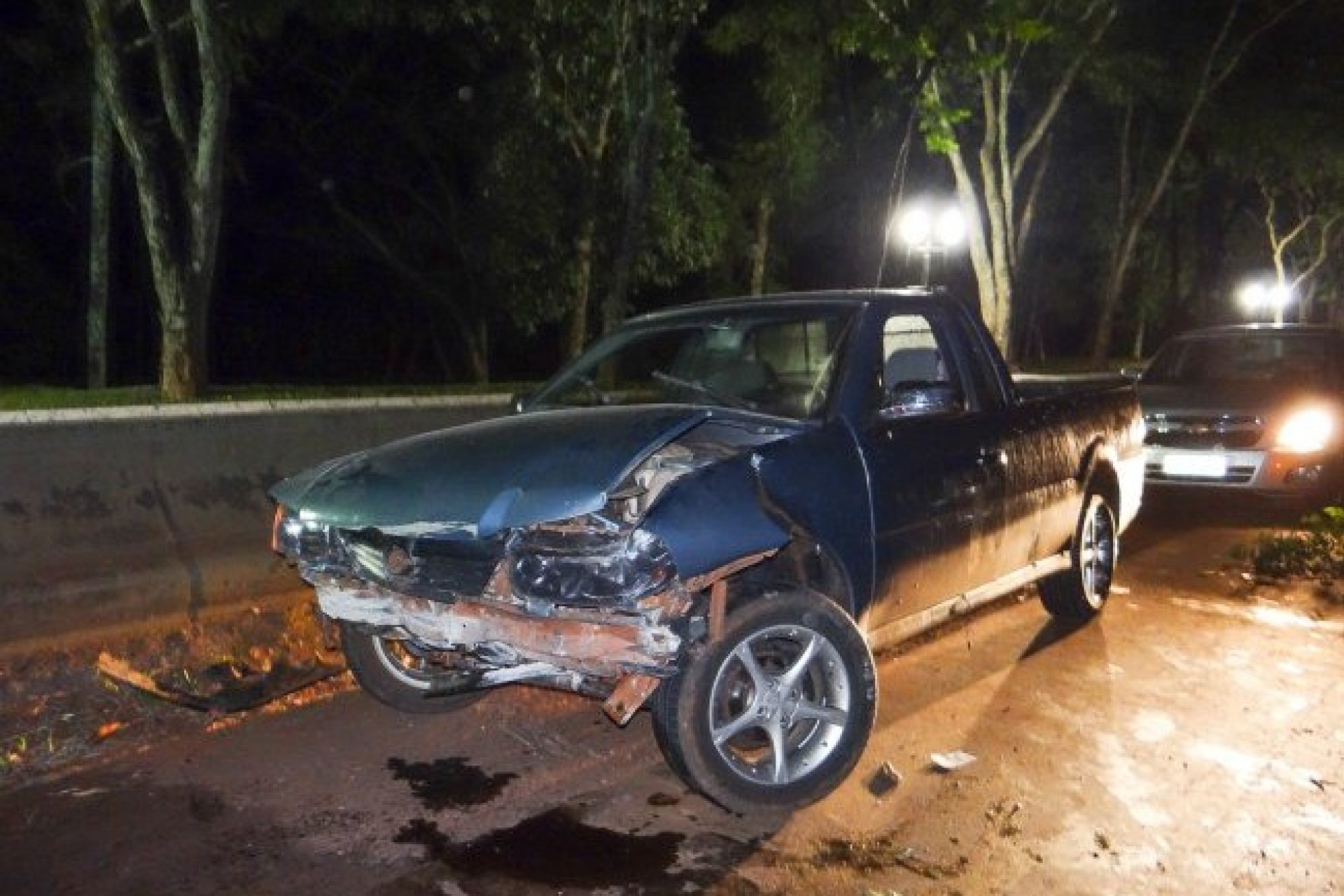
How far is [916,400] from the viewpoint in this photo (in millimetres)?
4840

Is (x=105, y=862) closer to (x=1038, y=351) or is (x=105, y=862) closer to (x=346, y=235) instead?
(x=346, y=235)

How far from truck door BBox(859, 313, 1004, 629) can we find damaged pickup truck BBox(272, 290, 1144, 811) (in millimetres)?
13

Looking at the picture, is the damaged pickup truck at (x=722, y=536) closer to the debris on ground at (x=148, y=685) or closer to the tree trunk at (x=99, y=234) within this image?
the debris on ground at (x=148, y=685)

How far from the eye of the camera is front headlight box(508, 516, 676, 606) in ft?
13.0

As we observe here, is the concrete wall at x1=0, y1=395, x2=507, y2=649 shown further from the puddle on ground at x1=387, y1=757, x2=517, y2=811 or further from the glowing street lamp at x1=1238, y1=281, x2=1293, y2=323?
A: the glowing street lamp at x1=1238, y1=281, x2=1293, y2=323

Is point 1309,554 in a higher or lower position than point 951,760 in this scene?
higher

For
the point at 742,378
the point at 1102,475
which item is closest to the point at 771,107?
the point at 1102,475

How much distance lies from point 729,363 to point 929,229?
10920 mm

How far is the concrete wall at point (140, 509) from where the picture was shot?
5430 mm

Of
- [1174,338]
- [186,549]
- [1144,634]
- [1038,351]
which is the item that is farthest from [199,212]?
[1038,351]

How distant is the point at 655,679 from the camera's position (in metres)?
4.07

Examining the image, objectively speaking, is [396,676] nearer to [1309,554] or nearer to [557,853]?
[557,853]

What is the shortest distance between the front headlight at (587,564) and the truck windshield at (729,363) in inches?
46.4

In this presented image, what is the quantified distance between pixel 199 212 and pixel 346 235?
59.1 feet
